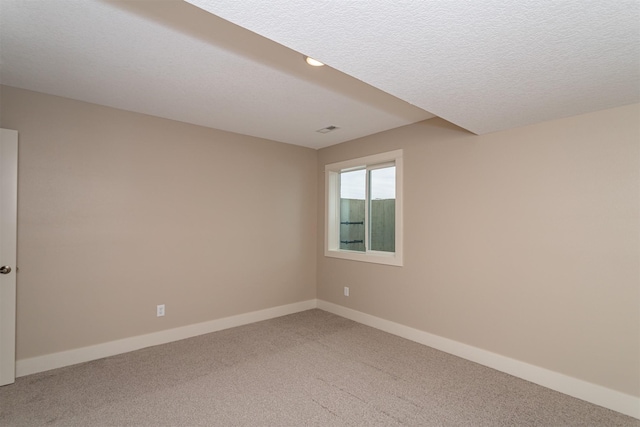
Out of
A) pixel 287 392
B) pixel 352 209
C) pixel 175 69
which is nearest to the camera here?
pixel 175 69

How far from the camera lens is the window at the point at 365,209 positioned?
12.6ft

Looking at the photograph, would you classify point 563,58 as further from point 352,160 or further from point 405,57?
point 352,160

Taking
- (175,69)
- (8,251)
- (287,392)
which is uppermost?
(175,69)

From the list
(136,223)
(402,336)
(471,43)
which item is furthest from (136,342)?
(471,43)

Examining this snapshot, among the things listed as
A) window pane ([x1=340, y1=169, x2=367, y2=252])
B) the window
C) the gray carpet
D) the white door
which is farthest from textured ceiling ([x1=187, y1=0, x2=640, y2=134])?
the white door

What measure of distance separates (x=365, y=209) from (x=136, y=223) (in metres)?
2.73

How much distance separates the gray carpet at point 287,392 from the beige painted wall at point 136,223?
1.72 feet

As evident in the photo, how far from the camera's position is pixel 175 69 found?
2.35 meters

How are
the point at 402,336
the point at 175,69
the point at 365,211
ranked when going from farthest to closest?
the point at 365,211 < the point at 402,336 < the point at 175,69

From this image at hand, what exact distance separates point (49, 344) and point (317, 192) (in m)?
3.49

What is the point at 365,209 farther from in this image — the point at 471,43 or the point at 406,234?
the point at 471,43

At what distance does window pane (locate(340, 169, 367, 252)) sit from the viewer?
4480 mm

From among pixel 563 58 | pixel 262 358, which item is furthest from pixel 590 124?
pixel 262 358

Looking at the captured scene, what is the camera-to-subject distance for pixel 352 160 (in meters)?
4.35
